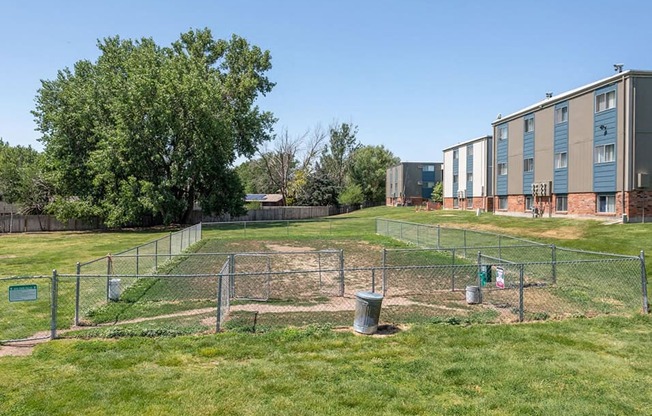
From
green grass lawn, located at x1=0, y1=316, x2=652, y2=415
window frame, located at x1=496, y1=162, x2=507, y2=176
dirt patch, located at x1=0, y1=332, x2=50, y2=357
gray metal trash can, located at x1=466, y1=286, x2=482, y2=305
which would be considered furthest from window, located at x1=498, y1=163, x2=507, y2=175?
dirt patch, located at x1=0, y1=332, x2=50, y2=357

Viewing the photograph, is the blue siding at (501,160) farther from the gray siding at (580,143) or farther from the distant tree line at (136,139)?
the distant tree line at (136,139)

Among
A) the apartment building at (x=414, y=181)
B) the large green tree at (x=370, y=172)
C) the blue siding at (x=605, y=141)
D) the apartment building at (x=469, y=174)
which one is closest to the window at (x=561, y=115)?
the blue siding at (x=605, y=141)

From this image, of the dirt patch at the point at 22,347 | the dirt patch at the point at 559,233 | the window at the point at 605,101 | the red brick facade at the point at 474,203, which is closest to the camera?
the dirt patch at the point at 22,347

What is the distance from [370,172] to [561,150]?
54510 mm

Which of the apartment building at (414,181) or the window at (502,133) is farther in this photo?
the apartment building at (414,181)

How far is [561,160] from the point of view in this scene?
35375 millimetres

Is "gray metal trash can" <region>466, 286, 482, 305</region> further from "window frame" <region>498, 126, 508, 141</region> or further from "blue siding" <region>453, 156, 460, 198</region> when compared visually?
"blue siding" <region>453, 156, 460, 198</region>

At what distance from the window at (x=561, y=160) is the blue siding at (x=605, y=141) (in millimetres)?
3383

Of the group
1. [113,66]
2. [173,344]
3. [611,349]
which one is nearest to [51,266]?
[173,344]

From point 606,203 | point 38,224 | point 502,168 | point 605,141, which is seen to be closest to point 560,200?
point 606,203

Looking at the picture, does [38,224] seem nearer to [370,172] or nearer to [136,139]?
[136,139]

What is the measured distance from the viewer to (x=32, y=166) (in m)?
43.2

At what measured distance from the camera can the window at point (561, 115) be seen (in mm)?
34656

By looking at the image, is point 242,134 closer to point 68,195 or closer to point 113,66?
point 113,66
